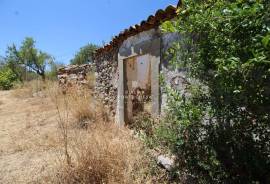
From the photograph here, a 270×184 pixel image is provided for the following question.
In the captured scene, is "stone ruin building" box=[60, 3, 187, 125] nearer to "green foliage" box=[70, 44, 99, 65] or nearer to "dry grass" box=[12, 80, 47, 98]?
"dry grass" box=[12, 80, 47, 98]

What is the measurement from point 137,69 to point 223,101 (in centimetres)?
654

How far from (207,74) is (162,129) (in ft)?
3.40

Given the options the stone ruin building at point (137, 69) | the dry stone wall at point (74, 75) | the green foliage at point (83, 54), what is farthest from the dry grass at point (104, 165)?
the green foliage at point (83, 54)

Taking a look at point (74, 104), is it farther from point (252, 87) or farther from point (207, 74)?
point (252, 87)

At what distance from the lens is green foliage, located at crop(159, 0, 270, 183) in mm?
2379

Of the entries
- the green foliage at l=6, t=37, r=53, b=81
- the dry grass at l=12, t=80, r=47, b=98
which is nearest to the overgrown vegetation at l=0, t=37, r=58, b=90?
the green foliage at l=6, t=37, r=53, b=81

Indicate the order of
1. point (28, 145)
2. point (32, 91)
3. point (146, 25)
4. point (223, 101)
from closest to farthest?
point (223, 101) → point (146, 25) → point (28, 145) → point (32, 91)

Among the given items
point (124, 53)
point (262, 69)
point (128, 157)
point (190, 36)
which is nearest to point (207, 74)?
point (190, 36)

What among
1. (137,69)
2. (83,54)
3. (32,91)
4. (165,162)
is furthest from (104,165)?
(83,54)

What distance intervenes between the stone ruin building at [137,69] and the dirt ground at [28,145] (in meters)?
1.58

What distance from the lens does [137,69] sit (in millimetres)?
9359

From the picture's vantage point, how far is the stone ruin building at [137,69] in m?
5.13

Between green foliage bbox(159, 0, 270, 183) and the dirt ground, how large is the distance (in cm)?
209

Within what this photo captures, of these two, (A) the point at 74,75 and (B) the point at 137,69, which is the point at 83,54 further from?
(B) the point at 137,69
